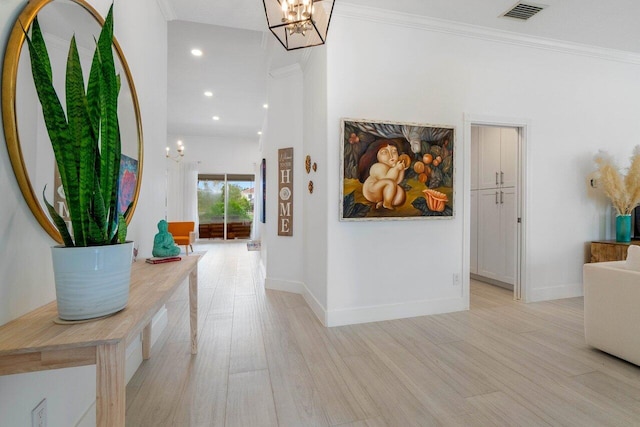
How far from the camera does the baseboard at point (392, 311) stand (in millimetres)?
2742

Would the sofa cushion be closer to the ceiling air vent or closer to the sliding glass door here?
the ceiling air vent

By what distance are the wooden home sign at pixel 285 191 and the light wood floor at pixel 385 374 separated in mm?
1252

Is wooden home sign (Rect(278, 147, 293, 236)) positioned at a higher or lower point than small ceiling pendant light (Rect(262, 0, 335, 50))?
lower

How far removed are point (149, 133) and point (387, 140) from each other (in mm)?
2115

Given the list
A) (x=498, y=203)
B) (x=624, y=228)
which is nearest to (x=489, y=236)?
(x=498, y=203)

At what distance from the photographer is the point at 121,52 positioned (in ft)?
5.91

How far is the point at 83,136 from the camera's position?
94cm

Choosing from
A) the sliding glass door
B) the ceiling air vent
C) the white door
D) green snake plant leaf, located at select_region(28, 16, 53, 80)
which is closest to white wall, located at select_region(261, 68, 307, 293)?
the ceiling air vent

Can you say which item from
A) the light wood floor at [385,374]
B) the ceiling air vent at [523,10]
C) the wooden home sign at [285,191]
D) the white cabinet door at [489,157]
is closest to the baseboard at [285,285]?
the wooden home sign at [285,191]

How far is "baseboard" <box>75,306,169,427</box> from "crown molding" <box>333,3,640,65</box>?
3.22 metres

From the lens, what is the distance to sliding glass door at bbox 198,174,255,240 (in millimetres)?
9034

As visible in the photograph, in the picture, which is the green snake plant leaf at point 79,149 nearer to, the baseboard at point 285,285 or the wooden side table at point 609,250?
the baseboard at point 285,285

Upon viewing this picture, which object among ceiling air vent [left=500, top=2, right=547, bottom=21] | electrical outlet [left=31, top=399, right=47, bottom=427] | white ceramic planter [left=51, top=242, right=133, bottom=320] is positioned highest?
ceiling air vent [left=500, top=2, right=547, bottom=21]

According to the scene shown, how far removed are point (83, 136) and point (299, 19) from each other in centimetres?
135
